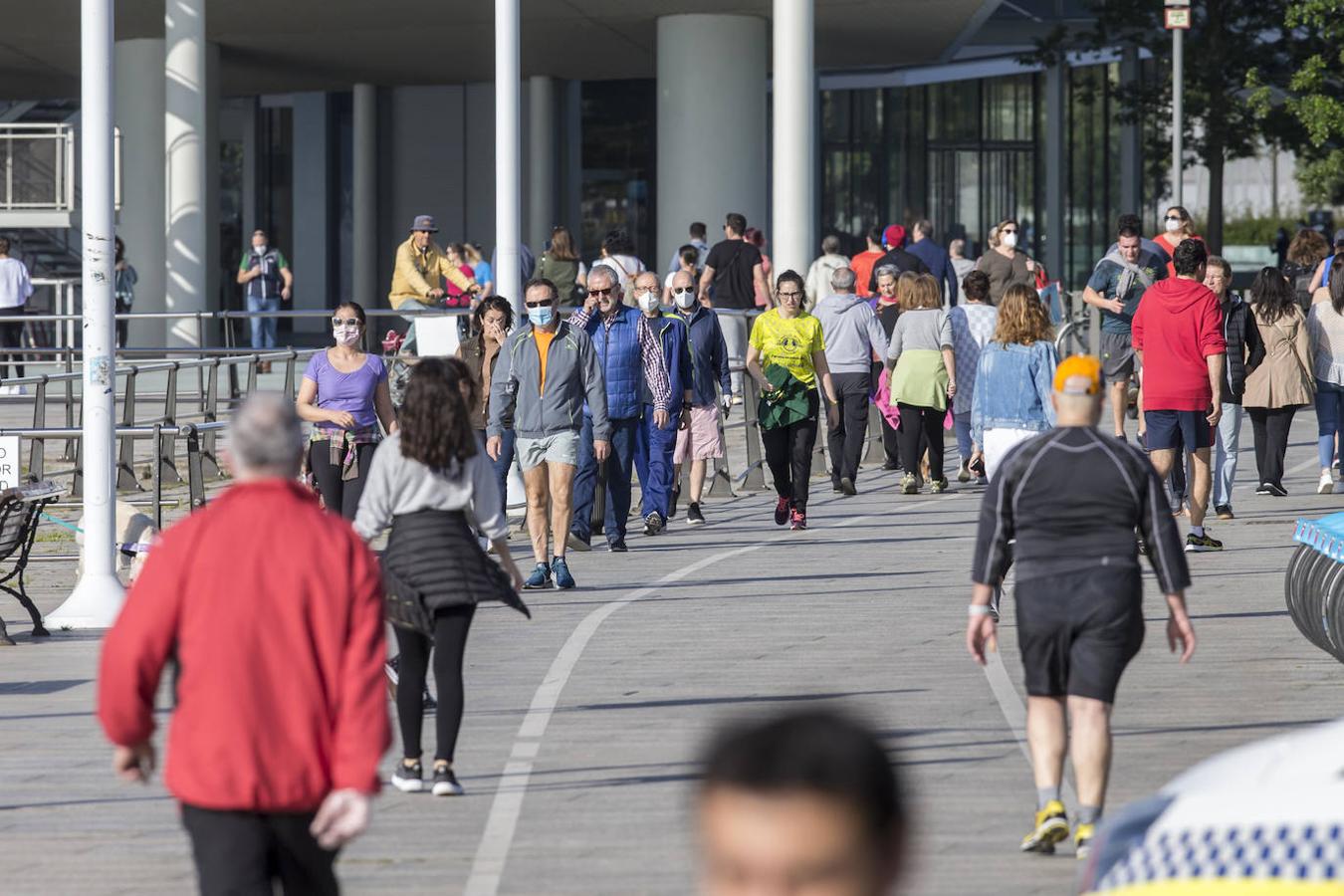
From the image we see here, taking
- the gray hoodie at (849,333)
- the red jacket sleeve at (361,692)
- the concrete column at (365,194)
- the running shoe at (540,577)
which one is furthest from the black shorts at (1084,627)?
the concrete column at (365,194)

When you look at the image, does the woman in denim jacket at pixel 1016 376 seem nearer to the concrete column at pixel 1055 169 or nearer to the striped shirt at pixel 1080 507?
the striped shirt at pixel 1080 507

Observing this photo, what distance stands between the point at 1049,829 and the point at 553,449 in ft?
22.7

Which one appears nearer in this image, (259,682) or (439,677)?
(259,682)

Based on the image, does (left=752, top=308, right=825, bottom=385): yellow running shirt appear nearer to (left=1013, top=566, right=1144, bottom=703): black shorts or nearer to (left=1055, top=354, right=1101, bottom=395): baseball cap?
(left=1055, top=354, right=1101, bottom=395): baseball cap

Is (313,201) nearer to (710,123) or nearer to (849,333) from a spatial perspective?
(710,123)

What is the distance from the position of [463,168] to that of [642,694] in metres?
38.3

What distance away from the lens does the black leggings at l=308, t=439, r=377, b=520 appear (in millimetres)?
12742

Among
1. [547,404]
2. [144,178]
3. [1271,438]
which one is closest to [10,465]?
[547,404]

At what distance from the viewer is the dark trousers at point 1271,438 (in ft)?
60.5

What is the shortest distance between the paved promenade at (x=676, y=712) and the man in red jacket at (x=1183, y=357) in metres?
0.85

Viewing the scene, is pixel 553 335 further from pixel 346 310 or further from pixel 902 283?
pixel 902 283

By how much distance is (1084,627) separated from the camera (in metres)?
7.02

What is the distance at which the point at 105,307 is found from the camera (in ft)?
40.7

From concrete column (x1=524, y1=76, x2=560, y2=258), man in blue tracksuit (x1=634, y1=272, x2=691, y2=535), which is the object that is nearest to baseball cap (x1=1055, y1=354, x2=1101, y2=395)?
man in blue tracksuit (x1=634, y1=272, x2=691, y2=535)
